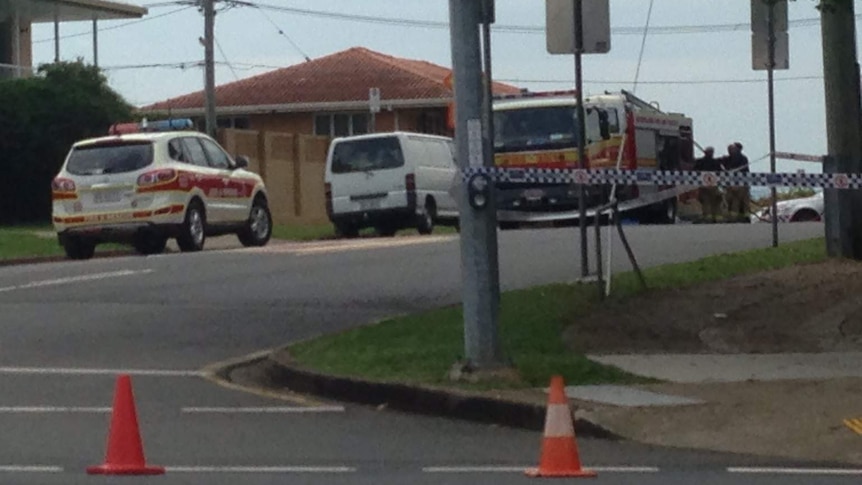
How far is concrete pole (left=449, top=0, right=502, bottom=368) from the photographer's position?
41.1 feet

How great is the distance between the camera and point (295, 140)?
4781cm

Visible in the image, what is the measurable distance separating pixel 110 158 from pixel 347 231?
28.0 ft

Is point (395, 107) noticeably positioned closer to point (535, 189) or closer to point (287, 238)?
point (287, 238)

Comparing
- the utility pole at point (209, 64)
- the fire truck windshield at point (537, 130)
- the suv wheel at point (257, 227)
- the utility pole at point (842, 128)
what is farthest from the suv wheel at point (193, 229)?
the utility pole at point (209, 64)

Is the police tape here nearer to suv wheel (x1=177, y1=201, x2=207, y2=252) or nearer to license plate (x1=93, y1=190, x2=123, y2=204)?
license plate (x1=93, y1=190, x2=123, y2=204)

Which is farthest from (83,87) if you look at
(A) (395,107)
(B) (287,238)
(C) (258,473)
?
(C) (258,473)

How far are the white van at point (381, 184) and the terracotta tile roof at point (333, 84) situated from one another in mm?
27091

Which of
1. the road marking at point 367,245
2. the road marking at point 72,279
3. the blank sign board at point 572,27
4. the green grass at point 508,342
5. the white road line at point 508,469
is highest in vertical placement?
the blank sign board at point 572,27

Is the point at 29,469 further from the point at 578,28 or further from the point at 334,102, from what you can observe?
the point at 334,102

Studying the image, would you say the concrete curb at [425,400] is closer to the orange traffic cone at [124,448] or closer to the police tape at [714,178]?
the police tape at [714,178]

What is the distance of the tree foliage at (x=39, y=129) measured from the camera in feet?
127

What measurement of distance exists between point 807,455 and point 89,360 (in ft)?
21.0

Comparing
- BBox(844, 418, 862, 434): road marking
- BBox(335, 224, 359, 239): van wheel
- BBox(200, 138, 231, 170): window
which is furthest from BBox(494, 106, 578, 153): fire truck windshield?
BBox(844, 418, 862, 434): road marking

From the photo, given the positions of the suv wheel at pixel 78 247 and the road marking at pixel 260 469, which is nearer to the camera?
the road marking at pixel 260 469
